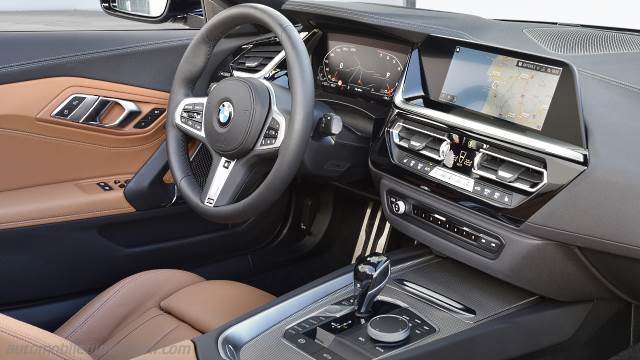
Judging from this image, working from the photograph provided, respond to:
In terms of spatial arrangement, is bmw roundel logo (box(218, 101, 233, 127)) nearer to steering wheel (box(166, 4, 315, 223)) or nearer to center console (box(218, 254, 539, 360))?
steering wheel (box(166, 4, 315, 223))

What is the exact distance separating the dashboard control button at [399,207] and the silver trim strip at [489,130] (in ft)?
0.70

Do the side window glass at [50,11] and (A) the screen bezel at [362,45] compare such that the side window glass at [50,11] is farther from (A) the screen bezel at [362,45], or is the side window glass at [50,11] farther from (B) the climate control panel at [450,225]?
(B) the climate control panel at [450,225]

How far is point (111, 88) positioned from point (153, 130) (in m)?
0.17

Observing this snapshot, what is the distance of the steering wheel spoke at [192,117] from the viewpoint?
167cm

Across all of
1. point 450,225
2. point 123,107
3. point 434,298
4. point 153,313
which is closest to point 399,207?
point 450,225

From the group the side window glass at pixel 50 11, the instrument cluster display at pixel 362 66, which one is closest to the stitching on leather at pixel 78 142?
the instrument cluster display at pixel 362 66

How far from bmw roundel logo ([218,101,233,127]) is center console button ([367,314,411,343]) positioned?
52 centimetres

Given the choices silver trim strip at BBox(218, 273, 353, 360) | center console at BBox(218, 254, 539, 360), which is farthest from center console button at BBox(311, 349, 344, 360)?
silver trim strip at BBox(218, 273, 353, 360)

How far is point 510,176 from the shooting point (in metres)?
1.39

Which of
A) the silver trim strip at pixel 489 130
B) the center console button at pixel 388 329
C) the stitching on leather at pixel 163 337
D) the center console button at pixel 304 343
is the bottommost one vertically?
the stitching on leather at pixel 163 337

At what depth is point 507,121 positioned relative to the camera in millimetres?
1412

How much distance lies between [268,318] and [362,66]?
2.48 ft

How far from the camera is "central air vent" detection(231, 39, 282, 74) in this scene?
1974mm

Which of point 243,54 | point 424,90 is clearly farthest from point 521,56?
point 243,54
